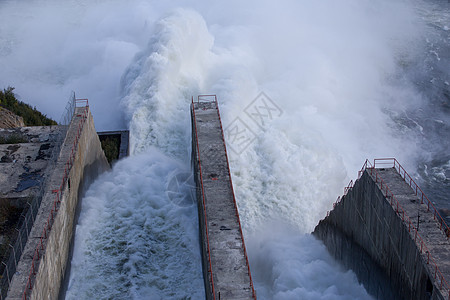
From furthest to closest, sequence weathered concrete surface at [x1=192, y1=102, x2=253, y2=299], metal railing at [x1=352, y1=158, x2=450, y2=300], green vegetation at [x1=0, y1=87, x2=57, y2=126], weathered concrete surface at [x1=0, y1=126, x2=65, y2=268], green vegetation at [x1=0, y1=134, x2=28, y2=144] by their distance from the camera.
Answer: green vegetation at [x1=0, y1=87, x2=57, y2=126]
green vegetation at [x1=0, y1=134, x2=28, y2=144]
weathered concrete surface at [x1=0, y1=126, x2=65, y2=268]
weathered concrete surface at [x1=192, y1=102, x2=253, y2=299]
metal railing at [x1=352, y1=158, x2=450, y2=300]

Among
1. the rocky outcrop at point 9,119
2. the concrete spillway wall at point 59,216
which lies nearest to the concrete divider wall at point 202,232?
the concrete spillway wall at point 59,216

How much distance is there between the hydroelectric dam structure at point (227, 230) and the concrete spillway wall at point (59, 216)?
1.2 inches

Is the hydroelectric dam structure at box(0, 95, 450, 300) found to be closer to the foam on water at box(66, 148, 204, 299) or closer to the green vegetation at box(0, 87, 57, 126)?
the foam on water at box(66, 148, 204, 299)

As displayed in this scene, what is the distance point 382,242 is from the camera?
54.5ft

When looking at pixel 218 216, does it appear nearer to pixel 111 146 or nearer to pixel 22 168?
pixel 22 168

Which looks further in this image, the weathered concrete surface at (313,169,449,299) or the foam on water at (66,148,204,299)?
the foam on water at (66,148,204,299)

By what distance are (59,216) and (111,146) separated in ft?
28.9

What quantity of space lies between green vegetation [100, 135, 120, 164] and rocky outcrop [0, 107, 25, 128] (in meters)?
3.67

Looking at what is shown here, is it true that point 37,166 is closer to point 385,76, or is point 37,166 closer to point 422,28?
point 385,76

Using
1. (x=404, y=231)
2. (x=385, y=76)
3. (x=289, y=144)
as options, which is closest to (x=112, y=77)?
(x=289, y=144)

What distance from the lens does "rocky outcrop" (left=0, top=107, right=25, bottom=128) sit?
986 inches

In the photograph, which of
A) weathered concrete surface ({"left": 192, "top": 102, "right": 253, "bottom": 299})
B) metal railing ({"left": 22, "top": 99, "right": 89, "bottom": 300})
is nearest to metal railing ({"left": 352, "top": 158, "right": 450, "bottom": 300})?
weathered concrete surface ({"left": 192, "top": 102, "right": 253, "bottom": 299})

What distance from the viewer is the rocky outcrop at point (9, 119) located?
25.0 meters

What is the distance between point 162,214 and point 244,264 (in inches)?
241
